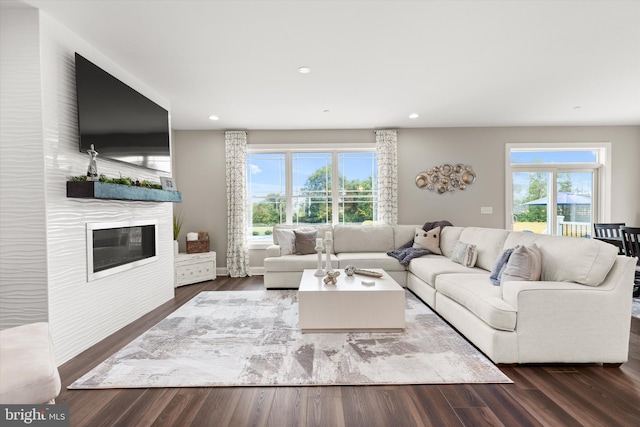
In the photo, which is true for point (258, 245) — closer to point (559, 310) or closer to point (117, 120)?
point (117, 120)

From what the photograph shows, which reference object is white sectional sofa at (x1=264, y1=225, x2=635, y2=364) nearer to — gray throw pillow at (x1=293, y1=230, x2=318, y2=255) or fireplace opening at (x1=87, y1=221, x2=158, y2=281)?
gray throw pillow at (x1=293, y1=230, x2=318, y2=255)

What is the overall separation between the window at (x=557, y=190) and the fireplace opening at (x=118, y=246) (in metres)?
5.84

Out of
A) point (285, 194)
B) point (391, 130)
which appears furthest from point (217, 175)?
point (391, 130)

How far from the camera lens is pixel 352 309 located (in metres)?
2.72

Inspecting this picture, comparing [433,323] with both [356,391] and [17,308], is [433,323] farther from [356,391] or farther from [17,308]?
[17,308]

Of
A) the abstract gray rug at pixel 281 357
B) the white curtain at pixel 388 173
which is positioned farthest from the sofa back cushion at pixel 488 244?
the white curtain at pixel 388 173

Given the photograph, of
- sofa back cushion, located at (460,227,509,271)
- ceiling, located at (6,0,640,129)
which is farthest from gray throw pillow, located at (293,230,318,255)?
sofa back cushion, located at (460,227,509,271)

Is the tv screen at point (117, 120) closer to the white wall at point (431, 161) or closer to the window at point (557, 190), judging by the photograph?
the white wall at point (431, 161)

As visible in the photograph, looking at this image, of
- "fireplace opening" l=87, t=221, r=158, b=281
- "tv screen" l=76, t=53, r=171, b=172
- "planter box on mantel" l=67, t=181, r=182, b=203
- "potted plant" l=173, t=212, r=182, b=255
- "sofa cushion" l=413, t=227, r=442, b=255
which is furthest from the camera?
"potted plant" l=173, t=212, r=182, b=255

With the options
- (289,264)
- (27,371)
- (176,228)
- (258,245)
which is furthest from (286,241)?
(27,371)

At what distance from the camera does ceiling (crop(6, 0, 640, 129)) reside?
7.26ft

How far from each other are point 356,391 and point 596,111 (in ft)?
18.1

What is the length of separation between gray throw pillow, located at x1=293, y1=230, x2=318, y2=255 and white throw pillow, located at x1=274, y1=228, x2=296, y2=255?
6cm

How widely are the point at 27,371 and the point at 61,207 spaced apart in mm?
1591
